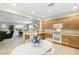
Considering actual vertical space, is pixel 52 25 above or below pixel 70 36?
above

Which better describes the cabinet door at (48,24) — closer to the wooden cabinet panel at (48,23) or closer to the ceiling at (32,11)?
the wooden cabinet panel at (48,23)

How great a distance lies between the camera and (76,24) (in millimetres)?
1689

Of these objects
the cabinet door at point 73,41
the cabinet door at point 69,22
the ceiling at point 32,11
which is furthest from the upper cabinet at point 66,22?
the cabinet door at point 73,41

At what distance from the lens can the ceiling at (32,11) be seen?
5.25 feet

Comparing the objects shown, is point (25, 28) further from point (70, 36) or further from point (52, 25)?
point (70, 36)

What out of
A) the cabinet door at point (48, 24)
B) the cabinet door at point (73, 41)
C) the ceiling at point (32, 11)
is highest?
the ceiling at point (32, 11)

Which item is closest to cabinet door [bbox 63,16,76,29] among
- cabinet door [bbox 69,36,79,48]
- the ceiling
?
the ceiling

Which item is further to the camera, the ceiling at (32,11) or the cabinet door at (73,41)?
the cabinet door at (73,41)

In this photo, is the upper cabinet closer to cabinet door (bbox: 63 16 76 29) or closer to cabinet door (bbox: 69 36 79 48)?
cabinet door (bbox: 63 16 76 29)

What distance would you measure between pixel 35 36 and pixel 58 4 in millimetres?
808

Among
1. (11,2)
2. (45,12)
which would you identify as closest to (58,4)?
(45,12)

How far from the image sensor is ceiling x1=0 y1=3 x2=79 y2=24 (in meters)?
1.60

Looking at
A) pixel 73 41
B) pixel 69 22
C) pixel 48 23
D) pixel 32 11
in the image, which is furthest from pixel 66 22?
pixel 32 11
